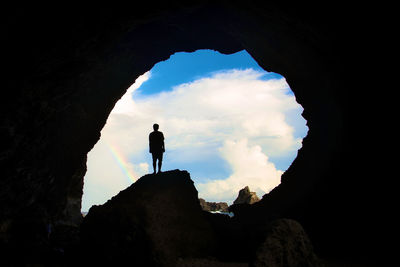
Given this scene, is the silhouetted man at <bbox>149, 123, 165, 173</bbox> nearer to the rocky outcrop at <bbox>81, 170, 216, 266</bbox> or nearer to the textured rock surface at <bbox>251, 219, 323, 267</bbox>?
the rocky outcrop at <bbox>81, 170, 216, 266</bbox>

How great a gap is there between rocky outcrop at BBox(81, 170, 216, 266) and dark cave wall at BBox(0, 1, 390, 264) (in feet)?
13.2

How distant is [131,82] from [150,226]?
10127mm

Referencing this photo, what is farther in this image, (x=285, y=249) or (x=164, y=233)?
(x=164, y=233)

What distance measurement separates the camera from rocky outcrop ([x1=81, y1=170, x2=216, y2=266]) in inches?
301

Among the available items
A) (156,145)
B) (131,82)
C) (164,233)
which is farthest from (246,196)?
(164,233)

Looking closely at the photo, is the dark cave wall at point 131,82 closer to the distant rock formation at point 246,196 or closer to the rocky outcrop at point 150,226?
the rocky outcrop at point 150,226

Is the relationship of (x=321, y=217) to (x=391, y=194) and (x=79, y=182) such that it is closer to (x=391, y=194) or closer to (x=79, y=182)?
(x=391, y=194)

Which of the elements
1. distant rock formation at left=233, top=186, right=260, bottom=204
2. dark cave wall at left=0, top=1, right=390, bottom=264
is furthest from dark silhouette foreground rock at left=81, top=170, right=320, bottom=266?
distant rock formation at left=233, top=186, right=260, bottom=204

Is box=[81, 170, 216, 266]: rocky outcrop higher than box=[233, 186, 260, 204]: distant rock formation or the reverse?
the reverse

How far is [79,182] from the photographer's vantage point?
1694 cm

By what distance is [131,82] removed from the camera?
16.0 metres

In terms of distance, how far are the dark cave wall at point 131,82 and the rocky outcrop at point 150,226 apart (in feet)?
13.2

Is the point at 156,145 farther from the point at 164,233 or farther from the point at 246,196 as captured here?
the point at 246,196

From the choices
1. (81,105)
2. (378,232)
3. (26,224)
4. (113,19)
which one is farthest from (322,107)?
(26,224)
